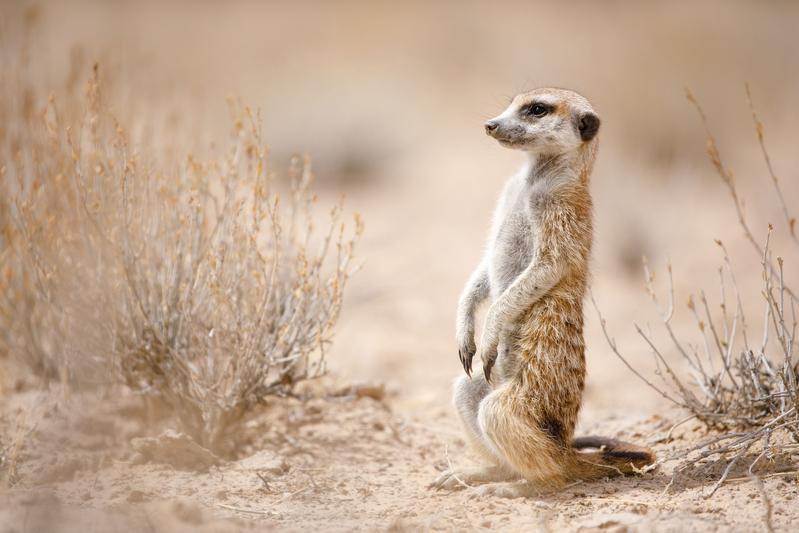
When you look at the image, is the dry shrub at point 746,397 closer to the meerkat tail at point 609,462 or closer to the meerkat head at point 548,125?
the meerkat tail at point 609,462

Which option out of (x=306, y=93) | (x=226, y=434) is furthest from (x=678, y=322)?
(x=306, y=93)

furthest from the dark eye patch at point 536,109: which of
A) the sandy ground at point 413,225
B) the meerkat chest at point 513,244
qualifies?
the sandy ground at point 413,225

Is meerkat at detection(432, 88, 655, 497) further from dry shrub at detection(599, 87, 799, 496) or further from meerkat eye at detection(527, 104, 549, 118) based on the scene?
dry shrub at detection(599, 87, 799, 496)

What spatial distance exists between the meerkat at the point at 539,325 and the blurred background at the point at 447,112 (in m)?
1.27

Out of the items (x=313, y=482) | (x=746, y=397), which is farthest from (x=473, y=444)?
(x=746, y=397)

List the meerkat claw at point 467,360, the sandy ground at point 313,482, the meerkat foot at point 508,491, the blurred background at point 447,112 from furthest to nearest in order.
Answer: the blurred background at point 447,112
the meerkat claw at point 467,360
the meerkat foot at point 508,491
the sandy ground at point 313,482

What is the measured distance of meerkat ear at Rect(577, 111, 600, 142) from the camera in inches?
116

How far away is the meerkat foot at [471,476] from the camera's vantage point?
10.0 ft

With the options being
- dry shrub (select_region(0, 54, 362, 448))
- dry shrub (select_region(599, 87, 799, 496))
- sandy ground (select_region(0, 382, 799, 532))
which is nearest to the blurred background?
dry shrub (select_region(0, 54, 362, 448))

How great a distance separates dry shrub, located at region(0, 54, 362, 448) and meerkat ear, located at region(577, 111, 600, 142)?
39.6 inches

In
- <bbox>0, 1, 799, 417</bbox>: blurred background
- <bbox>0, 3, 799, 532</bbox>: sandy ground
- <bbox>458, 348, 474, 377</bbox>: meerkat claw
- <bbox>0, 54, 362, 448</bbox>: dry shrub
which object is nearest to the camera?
<bbox>0, 3, 799, 532</bbox>: sandy ground

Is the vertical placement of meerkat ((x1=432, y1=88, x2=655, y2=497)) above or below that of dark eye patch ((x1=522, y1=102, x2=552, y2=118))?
below

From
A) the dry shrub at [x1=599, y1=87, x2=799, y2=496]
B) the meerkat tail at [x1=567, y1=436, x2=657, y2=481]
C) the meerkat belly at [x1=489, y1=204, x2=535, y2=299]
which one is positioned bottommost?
the meerkat tail at [x1=567, y1=436, x2=657, y2=481]

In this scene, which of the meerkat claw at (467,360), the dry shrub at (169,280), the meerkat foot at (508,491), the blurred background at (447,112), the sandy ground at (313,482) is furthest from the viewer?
the blurred background at (447,112)
